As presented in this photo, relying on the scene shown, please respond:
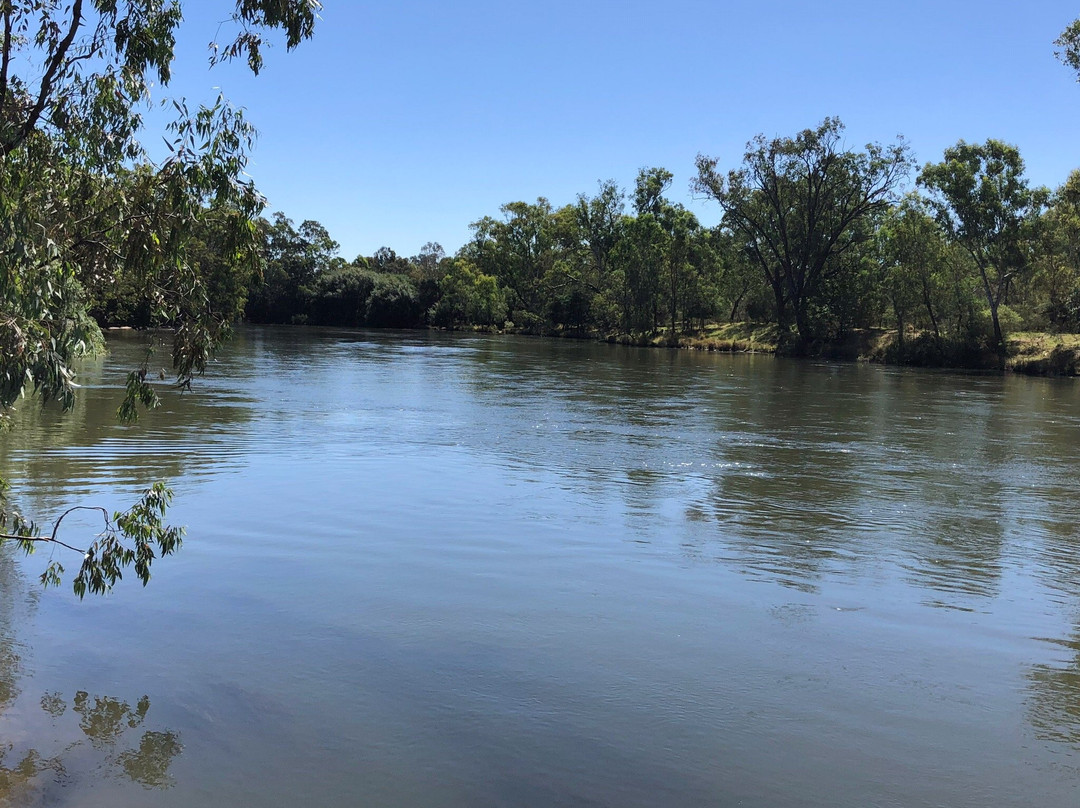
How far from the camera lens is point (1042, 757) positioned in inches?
264

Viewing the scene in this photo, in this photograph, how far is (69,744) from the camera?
6230 mm

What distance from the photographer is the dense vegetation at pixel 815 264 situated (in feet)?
181

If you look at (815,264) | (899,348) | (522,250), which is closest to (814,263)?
(815,264)

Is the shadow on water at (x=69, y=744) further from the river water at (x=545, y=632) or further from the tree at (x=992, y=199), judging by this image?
the tree at (x=992, y=199)

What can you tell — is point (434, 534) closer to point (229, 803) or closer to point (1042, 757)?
point (229, 803)

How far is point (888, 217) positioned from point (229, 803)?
2941 inches

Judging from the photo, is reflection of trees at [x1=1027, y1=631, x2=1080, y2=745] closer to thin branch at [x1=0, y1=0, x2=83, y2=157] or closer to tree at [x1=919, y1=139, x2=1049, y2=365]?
thin branch at [x1=0, y1=0, x2=83, y2=157]

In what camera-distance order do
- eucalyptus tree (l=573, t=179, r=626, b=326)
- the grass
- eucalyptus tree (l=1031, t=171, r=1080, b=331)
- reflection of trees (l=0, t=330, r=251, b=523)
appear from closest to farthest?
reflection of trees (l=0, t=330, r=251, b=523) < eucalyptus tree (l=1031, t=171, r=1080, b=331) < the grass < eucalyptus tree (l=573, t=179, r=626, b=326)

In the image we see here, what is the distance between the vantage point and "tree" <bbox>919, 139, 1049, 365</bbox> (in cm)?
5388

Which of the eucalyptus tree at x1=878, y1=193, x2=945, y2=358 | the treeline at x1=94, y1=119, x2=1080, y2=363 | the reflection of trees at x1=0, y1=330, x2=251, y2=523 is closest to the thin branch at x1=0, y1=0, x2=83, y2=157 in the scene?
the reflection of trees at x1=0, y1=330, x2=251, y2=523

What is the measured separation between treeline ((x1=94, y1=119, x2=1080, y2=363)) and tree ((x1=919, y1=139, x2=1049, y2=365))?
8 centimetres

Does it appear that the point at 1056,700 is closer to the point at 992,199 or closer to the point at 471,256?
the point at 992,199

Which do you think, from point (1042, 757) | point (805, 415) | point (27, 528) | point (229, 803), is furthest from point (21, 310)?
point (805, 415)

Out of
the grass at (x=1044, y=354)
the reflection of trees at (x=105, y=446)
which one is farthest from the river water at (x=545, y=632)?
the grass at (x=1044, y=354)
